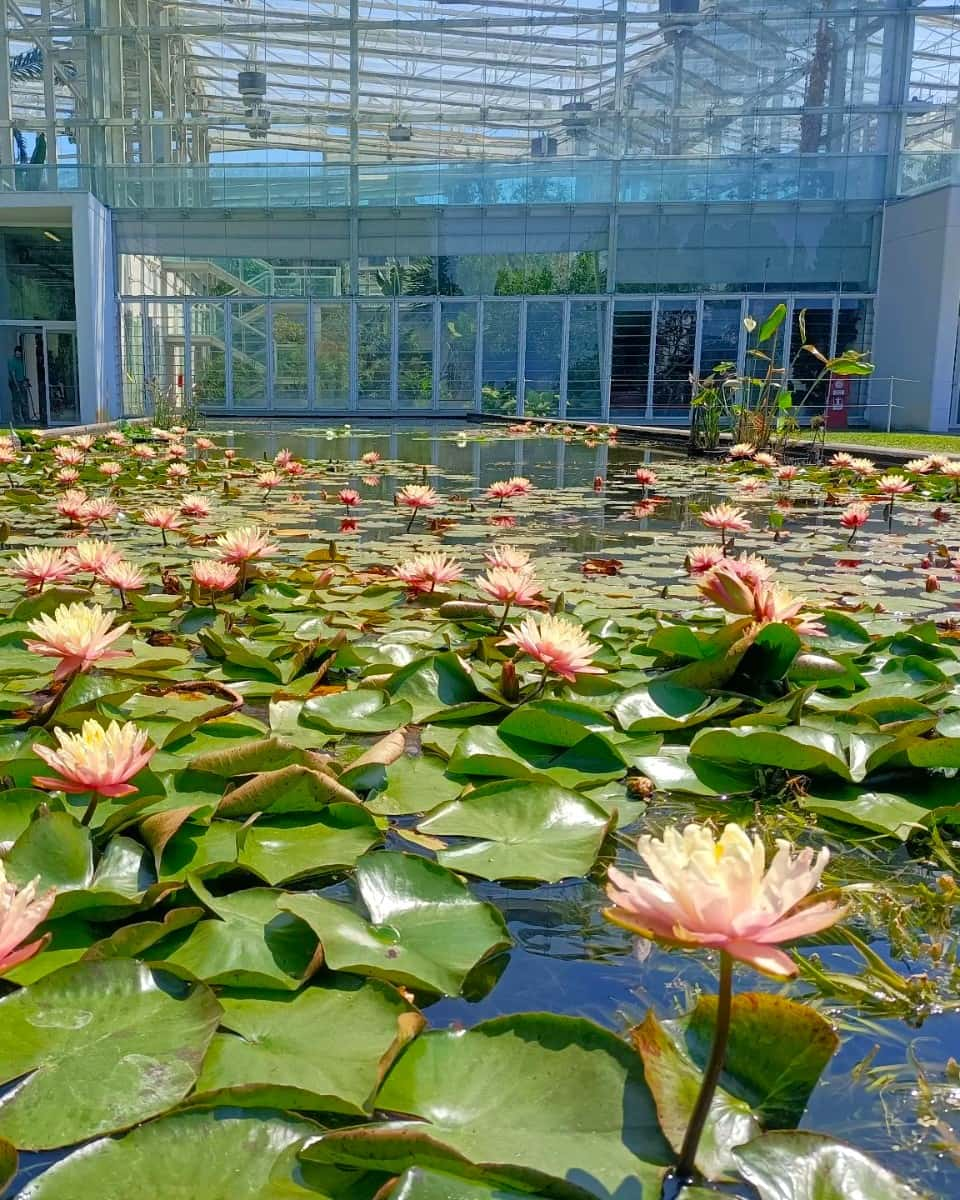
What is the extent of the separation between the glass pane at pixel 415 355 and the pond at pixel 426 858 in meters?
15.1

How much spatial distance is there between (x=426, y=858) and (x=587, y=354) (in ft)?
53.2

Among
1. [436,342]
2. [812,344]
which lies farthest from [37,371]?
[812,344]

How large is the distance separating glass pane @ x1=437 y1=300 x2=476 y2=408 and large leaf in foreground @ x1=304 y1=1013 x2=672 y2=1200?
16761 mm

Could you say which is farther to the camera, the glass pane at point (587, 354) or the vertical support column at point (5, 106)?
the glass pane at point (587, 354)

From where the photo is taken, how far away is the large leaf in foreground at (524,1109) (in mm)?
594

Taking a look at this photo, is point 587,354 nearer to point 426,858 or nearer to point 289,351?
point 289,351

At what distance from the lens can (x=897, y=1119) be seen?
0.69 meters

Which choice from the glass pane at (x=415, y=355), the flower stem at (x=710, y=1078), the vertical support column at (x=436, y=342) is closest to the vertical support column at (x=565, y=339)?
the vertical support column at (x=436, y=342)

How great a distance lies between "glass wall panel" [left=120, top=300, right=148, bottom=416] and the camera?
16.6 metres

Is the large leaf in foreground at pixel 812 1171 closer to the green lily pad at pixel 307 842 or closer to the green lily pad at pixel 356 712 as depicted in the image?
the green lily pad at pixel 307 842

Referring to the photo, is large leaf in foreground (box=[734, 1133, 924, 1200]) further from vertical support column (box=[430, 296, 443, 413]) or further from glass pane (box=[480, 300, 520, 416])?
vertical support column (box=[430, 296, 443, 413])

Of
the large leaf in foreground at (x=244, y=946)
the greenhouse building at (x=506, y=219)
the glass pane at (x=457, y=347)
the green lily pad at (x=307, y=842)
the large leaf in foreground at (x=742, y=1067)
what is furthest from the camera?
the glass pane at (x=457, y=347)

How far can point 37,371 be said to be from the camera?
15.9 metres

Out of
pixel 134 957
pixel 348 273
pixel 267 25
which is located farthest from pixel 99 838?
pixel 267 25
